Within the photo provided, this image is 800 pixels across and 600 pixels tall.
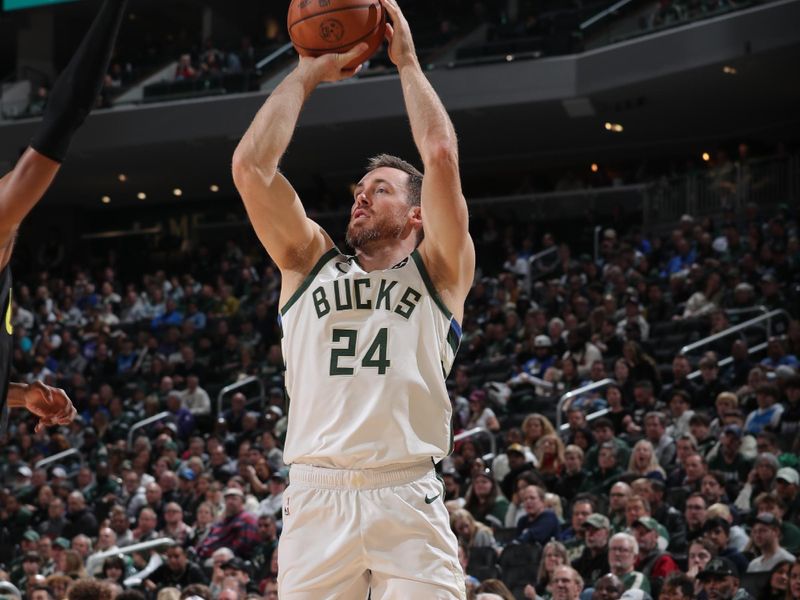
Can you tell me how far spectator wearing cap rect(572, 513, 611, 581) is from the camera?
875 cm

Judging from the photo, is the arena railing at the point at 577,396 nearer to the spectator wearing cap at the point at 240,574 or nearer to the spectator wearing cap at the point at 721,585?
the spectator wearing cap at the point at 240,574

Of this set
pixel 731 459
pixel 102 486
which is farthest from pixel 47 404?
pixel 102 486

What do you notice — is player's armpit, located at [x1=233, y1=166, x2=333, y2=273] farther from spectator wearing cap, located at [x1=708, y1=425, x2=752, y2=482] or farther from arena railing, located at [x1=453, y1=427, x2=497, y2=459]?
arena railing, located at [x1=453, y1=427, x2=497, y2=459]

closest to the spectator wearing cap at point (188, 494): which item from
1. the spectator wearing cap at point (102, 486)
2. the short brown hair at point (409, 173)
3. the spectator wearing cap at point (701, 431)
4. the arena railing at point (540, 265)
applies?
the spectator wearing cap at point (102, 486)

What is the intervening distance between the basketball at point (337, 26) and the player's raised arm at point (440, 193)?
186 mm

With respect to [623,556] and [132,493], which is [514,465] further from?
[132,493]

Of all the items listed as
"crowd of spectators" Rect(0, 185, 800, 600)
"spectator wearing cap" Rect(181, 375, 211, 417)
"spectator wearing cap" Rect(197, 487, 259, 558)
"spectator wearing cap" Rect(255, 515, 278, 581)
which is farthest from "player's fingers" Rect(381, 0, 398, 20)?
"spectator wearing cap" Rect(181, 375, 211, 417)

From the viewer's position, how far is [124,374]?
63.2ft

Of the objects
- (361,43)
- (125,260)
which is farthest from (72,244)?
(361,43)

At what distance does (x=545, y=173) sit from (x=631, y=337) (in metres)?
11.1

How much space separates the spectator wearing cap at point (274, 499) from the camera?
1167 cm

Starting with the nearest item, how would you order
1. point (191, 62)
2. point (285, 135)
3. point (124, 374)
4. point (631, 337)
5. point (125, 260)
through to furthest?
point (285, 135) < point (631, 337) < point (124, 374) < point (191, 62) < point (125, 260)

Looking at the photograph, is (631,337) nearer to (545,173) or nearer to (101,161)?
(545,173)

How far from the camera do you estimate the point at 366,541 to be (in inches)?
152
